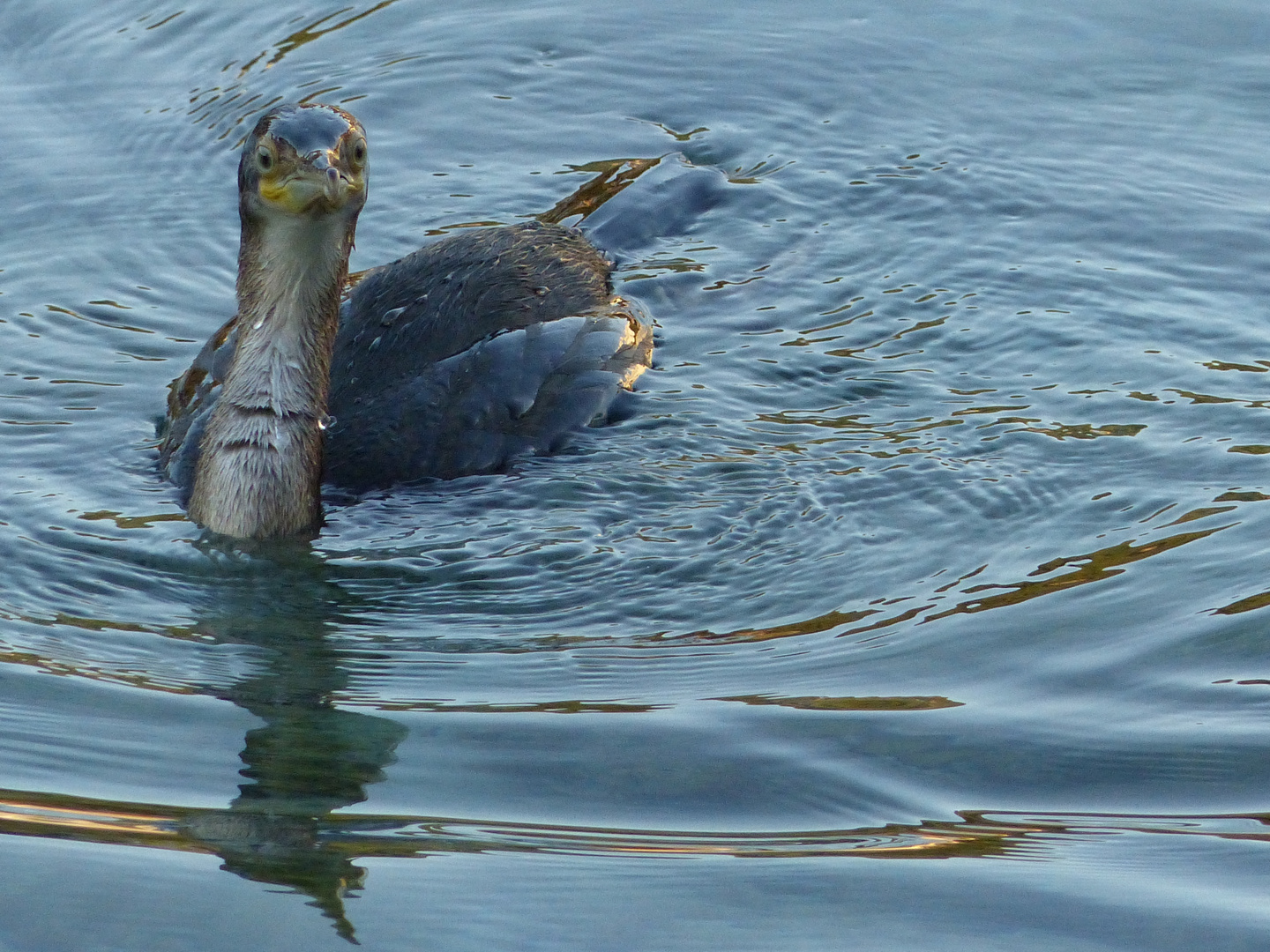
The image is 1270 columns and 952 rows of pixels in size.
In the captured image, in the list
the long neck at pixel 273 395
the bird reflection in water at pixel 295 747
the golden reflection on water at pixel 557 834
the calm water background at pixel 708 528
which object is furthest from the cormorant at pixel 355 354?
the golden reflection on water at pixel 557 834

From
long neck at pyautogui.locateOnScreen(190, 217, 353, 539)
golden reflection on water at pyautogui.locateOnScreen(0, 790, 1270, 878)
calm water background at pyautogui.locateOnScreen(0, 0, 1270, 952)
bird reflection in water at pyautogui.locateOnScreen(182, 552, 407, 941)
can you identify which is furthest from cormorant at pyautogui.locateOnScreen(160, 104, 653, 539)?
golden reflection on water at pyautogui.locateOnScreen(0, 790, 1270, 878)

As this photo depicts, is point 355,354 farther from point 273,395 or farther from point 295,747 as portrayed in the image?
point 295,747

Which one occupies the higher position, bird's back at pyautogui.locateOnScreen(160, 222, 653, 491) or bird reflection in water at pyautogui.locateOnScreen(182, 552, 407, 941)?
bird's back at pyautogui.locateOnScreen(160, 222, 653, 491)

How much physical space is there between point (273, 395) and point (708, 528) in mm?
1411

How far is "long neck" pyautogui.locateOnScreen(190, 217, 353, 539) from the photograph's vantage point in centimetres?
536

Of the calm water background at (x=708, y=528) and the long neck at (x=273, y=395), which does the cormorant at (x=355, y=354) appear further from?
the calm water background at (x=708, y=528)

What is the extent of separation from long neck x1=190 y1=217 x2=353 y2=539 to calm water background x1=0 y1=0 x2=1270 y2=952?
0.16 m

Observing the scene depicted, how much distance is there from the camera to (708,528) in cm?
531

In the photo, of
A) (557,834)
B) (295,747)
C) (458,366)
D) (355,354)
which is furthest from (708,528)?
(557,834)

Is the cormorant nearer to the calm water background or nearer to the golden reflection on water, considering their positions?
the calm water background

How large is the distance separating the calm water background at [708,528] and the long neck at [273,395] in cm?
16

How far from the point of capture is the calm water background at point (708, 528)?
10.8 ft

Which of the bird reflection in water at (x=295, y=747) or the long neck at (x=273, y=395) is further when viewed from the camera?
the long neck at (x=273, y=395)

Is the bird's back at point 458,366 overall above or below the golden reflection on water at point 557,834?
above
